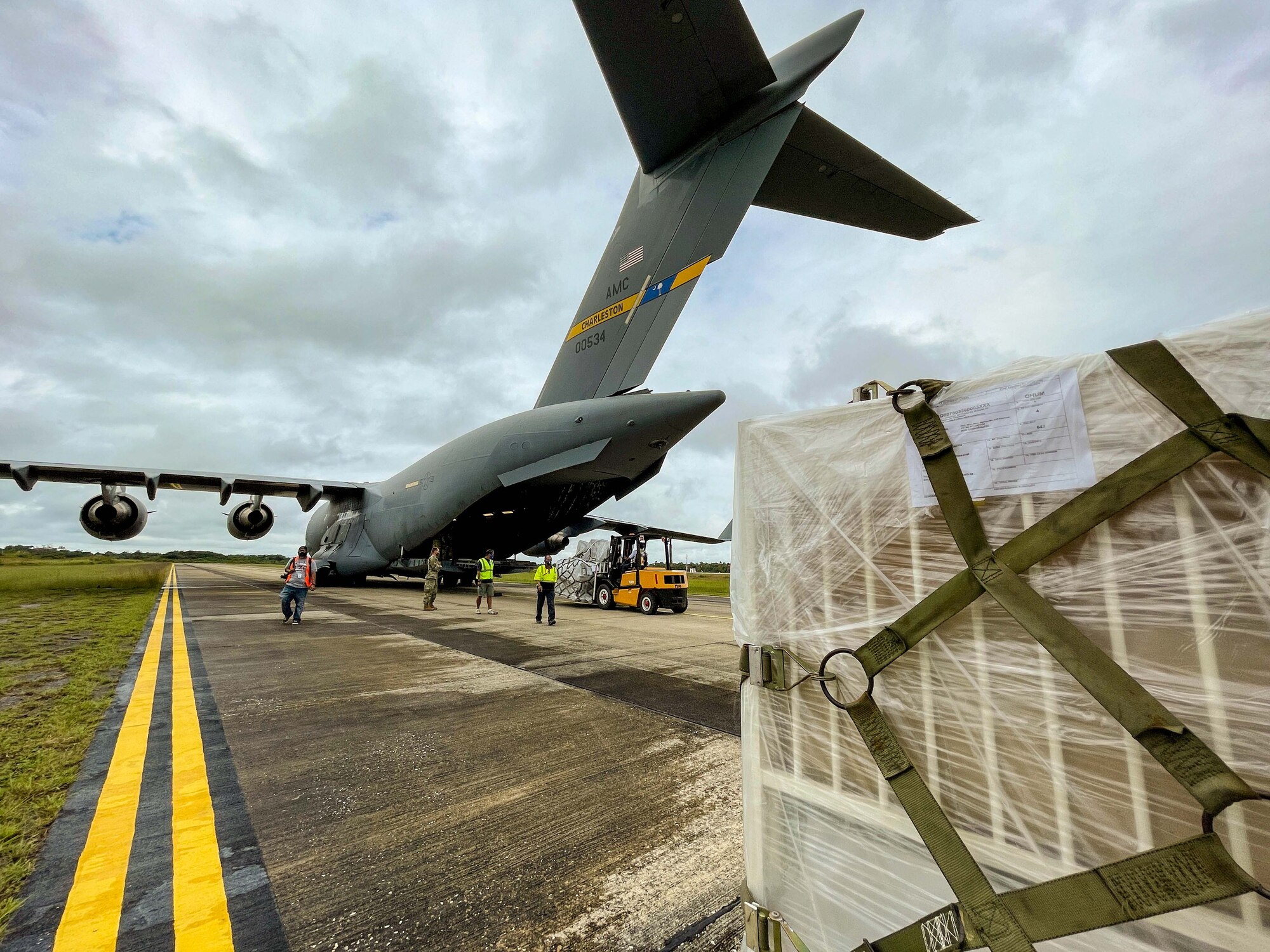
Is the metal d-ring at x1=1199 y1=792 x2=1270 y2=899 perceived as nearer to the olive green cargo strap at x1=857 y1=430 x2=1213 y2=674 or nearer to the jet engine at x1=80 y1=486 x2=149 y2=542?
the olive green cargo strap at x1=857 y1=430 x2=1213 y2=674

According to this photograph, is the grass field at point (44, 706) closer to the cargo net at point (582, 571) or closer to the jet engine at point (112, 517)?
the jet engine at point (112, 517)

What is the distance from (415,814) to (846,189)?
9367mm

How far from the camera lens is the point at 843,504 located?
1.63 m

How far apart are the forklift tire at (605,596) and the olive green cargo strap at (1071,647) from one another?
51.5ft

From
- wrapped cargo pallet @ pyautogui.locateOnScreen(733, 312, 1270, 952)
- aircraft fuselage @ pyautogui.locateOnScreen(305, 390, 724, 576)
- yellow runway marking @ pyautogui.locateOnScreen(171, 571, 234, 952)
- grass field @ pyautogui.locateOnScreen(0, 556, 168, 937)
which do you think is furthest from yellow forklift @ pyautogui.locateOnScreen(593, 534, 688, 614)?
wrapped cargo pallet @ pyautogui.locateOnScreen(733, 312, 1270, 952)

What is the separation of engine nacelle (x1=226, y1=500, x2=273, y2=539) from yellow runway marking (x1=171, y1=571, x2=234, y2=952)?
63.5 feet

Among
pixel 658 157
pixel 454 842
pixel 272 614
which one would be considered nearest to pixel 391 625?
pixel 272 614

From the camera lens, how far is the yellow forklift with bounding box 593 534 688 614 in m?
15.3

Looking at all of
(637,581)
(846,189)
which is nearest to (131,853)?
(846,189)

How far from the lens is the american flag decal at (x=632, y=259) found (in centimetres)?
925

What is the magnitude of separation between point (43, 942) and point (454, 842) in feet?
4.24

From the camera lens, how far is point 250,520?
20.2m

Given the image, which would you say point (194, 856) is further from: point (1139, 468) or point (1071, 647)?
point (1139, 468)

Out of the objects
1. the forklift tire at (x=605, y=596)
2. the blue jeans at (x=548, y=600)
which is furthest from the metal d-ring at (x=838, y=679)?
the forklift tire at (x=605, y=596)
